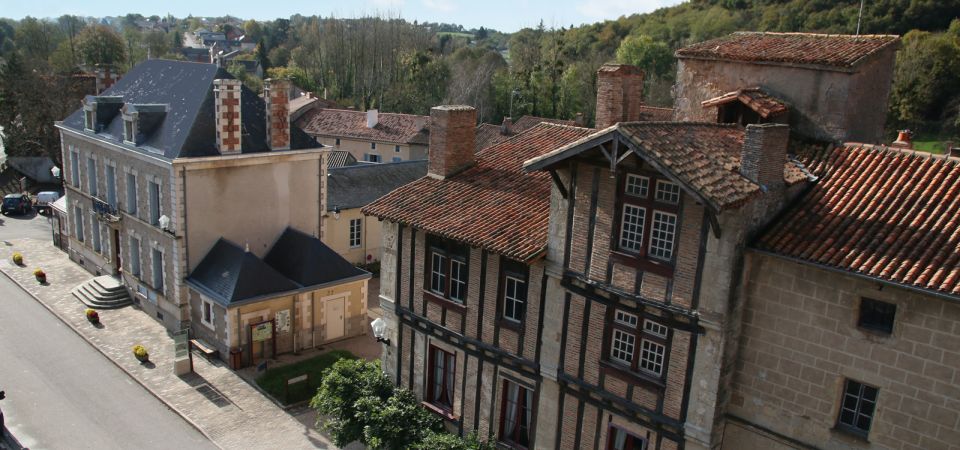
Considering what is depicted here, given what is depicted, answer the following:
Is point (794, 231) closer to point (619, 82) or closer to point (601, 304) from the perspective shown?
point (601, 304)

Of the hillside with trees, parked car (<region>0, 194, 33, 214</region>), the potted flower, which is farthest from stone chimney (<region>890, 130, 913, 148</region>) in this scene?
parked car (<region>0, 194, 33, 214</region>)

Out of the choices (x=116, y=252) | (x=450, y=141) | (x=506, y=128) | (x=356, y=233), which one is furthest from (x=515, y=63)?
(x=450, y=141)

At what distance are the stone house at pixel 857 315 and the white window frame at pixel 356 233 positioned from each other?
2419cm

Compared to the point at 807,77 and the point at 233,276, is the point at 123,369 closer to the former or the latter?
the point at 233,276

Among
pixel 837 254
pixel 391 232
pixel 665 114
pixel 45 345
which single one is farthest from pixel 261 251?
pixel 837 254

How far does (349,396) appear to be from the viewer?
19156 mm

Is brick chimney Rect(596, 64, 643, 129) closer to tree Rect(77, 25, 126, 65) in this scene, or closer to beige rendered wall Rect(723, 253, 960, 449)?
beige rendered wall Rect(723, 253, 960, 449)

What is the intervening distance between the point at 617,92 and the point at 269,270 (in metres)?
14.2

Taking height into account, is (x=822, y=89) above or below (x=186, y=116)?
above

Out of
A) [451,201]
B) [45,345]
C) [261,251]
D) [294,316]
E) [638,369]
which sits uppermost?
[451,201]

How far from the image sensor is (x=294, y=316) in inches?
1026

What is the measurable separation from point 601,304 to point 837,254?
15.2 ft

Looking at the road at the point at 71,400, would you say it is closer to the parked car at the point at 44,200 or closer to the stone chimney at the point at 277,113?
the stone chimney at the point at 277,113

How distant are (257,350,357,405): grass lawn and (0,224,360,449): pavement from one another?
447 millimetres
